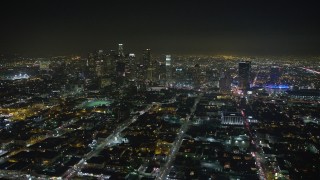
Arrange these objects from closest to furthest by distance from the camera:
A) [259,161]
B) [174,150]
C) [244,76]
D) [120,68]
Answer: [259,161]
[174,150]
[244,76]
[120,68]

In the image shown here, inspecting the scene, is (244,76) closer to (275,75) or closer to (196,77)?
(196,77)

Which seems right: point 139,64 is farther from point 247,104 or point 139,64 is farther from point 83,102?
point 247,104

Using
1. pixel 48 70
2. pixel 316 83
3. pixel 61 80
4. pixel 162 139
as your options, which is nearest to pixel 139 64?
pixel 61 80

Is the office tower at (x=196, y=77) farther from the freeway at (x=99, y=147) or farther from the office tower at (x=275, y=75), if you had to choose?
the freeway at (x=99, y=147)

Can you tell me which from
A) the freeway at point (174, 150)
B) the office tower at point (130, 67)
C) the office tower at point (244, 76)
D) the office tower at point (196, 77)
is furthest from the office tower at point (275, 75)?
the freeway at point (174, 150)

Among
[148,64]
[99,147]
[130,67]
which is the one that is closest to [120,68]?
[130,67]

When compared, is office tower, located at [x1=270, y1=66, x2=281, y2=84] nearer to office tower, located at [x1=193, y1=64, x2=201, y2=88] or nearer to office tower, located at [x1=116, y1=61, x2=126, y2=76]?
office tower, located at [x1=193, y1=64, x2=201, y2=88]

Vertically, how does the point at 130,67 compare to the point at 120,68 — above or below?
above

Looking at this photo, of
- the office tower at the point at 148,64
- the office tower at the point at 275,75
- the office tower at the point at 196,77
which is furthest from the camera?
the office tower at the point at 148,64

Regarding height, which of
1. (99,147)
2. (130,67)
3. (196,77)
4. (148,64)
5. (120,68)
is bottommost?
(99,147)

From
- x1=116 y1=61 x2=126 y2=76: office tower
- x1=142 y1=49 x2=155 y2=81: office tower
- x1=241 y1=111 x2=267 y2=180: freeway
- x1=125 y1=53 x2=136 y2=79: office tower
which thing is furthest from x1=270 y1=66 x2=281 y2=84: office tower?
x1=241 y1=111 x2=267 y2=180: freeway

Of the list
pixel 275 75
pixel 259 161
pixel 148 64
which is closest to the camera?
pixel 259 161
